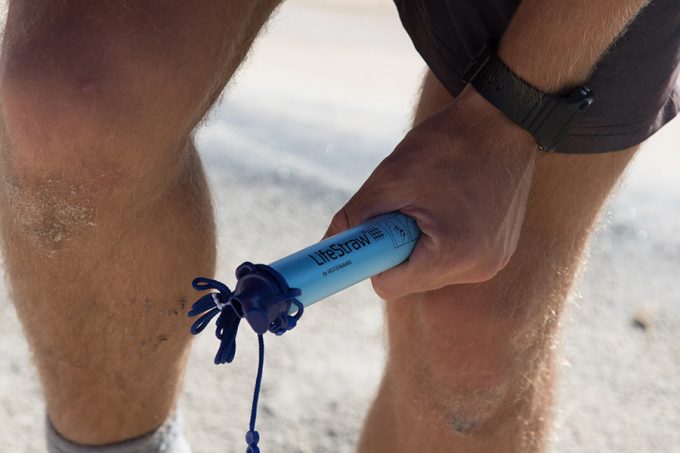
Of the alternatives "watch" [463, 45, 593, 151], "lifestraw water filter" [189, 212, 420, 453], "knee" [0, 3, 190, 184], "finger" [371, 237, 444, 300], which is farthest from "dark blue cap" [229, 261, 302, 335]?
"watch" [463, 45, 593, 151]

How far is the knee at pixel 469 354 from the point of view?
4.25ft

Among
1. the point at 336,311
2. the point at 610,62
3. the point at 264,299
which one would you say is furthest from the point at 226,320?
the point at 336,311

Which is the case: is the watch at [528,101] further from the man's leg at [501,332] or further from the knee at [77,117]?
the knee at [77,117]

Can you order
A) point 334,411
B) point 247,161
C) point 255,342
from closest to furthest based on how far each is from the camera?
point 334,411, point 255,342, point 247,161

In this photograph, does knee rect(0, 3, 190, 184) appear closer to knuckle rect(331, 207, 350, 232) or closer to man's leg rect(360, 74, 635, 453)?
knuckle rect(331, 207, 350, 232)

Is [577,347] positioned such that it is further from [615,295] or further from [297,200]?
[297,200]

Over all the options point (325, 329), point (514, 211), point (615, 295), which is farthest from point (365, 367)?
point (514, 211)

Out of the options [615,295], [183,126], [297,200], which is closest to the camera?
[183,126]

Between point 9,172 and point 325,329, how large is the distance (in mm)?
960

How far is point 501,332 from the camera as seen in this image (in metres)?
1.30

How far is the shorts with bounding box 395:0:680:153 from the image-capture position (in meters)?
1.22

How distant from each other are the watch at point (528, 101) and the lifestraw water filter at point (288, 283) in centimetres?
26

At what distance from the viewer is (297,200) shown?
250cm

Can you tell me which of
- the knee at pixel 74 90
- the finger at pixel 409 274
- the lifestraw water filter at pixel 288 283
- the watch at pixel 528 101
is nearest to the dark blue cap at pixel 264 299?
the lifestraw water filter at pixel 288 283
